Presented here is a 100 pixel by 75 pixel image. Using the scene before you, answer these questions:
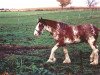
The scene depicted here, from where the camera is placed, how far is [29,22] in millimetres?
7090

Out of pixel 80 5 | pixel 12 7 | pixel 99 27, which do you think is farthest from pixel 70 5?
pixel 12 7

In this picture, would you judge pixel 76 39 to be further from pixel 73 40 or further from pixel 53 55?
pixel 53 55

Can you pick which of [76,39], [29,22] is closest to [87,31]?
[76,39]

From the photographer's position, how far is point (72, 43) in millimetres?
6551

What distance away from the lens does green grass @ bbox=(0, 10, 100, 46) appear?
6.92 m

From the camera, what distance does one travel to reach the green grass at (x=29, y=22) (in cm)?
692

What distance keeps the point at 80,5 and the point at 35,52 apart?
148cm

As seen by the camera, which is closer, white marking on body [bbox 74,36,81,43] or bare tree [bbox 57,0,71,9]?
white marking on body [bbox 74,36,81,43]

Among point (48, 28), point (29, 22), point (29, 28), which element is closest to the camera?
point (48, 28)

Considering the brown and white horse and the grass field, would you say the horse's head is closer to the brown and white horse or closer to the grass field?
the brown and white horse

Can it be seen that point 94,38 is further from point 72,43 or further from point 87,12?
point 87,12

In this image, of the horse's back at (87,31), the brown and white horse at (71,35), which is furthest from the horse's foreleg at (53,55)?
the horse's back at (87,31)

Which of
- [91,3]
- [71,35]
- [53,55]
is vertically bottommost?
[53,55]

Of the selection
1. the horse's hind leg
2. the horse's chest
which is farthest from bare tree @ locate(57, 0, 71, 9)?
the horse's hind leg
